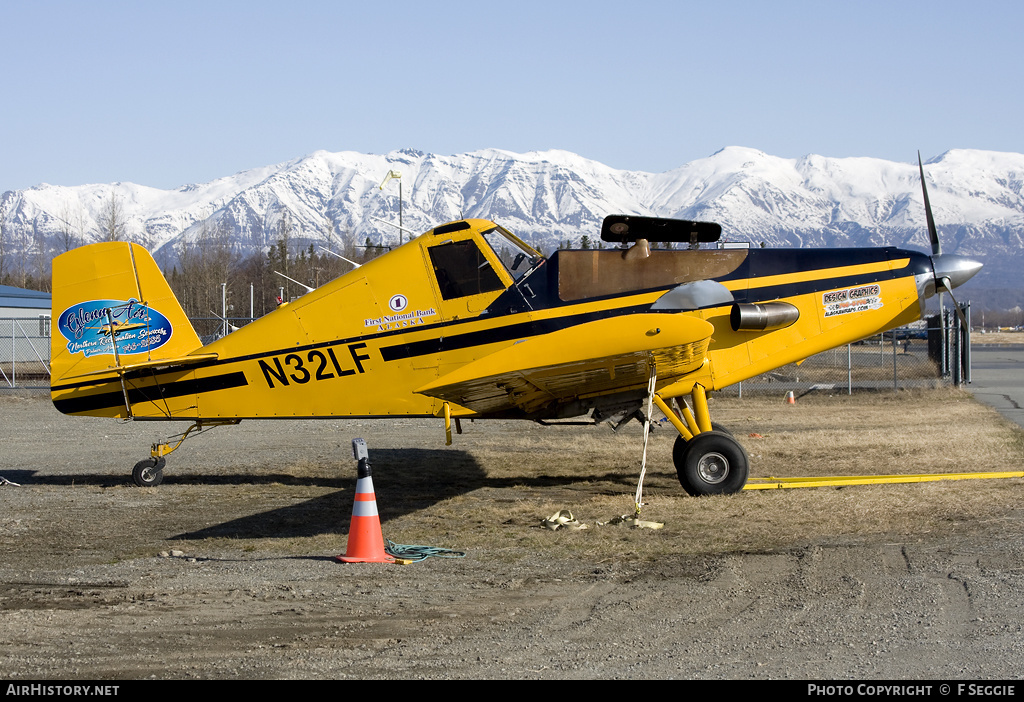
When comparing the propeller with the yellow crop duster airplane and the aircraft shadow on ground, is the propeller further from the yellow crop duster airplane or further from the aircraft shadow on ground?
the aircraft shadow on ground

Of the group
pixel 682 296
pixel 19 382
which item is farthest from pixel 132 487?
pixel 19 382

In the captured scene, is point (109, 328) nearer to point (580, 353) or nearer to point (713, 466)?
point (580, 353)

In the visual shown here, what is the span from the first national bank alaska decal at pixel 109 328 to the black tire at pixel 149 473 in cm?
141

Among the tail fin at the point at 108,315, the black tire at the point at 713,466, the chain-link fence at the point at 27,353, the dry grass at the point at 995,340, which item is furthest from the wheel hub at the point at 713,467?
the dry grass at the point at 995,340

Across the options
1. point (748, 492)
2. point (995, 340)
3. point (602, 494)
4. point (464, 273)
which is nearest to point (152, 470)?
point (464, 273)

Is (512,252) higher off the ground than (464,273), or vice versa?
(512,252)

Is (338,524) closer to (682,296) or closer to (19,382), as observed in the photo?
(682,296)

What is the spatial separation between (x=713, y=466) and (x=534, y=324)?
226cm

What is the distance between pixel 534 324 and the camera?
8.88 m

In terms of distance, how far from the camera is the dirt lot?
14.7 feet

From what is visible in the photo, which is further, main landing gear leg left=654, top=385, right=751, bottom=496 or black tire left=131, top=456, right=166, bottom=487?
black tire left=131, top=456, right=166, bottom=487

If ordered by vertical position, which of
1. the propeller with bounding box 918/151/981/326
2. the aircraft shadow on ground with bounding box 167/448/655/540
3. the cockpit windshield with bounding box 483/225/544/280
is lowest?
the aircraft shadow on ground with bounding box 167/448/655/540

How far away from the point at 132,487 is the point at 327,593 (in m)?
5.72

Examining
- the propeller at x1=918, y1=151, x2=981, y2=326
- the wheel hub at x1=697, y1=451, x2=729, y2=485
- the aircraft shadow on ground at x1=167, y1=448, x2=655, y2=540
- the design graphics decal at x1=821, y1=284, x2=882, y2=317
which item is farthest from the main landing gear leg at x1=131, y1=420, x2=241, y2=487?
the propeller at x1=918, y1=151, x2=981, y2=326
